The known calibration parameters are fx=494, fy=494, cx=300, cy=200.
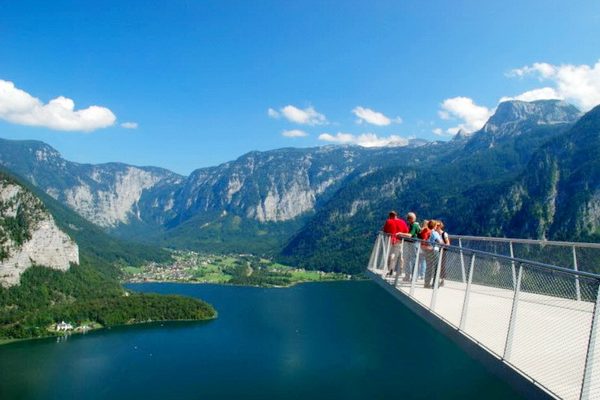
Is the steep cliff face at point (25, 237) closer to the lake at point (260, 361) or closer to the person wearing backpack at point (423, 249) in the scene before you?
the lake at point (260, 361)

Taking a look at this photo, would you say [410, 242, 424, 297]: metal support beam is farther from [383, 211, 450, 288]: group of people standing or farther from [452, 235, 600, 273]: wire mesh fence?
[452, 235, 600, 273]: wire mesh fence

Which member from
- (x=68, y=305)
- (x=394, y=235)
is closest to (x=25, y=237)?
(x=68, y=305)

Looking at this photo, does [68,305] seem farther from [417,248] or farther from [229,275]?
[417,248]

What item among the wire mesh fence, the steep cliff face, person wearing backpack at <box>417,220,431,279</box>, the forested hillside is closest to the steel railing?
person wearing backpack at <box>417,220,431,279</box>

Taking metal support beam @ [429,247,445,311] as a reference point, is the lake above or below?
below

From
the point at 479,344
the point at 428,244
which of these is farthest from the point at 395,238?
the point at 479,344

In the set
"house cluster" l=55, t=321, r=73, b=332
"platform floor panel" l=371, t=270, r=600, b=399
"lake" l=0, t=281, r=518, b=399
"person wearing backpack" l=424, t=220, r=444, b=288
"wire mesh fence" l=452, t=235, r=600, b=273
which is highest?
"wire mesh fence" l=452, t=235, r=600, b=273

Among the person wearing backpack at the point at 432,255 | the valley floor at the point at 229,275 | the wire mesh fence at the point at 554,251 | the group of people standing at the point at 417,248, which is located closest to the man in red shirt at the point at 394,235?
the group of people standing at the point at 417,248
